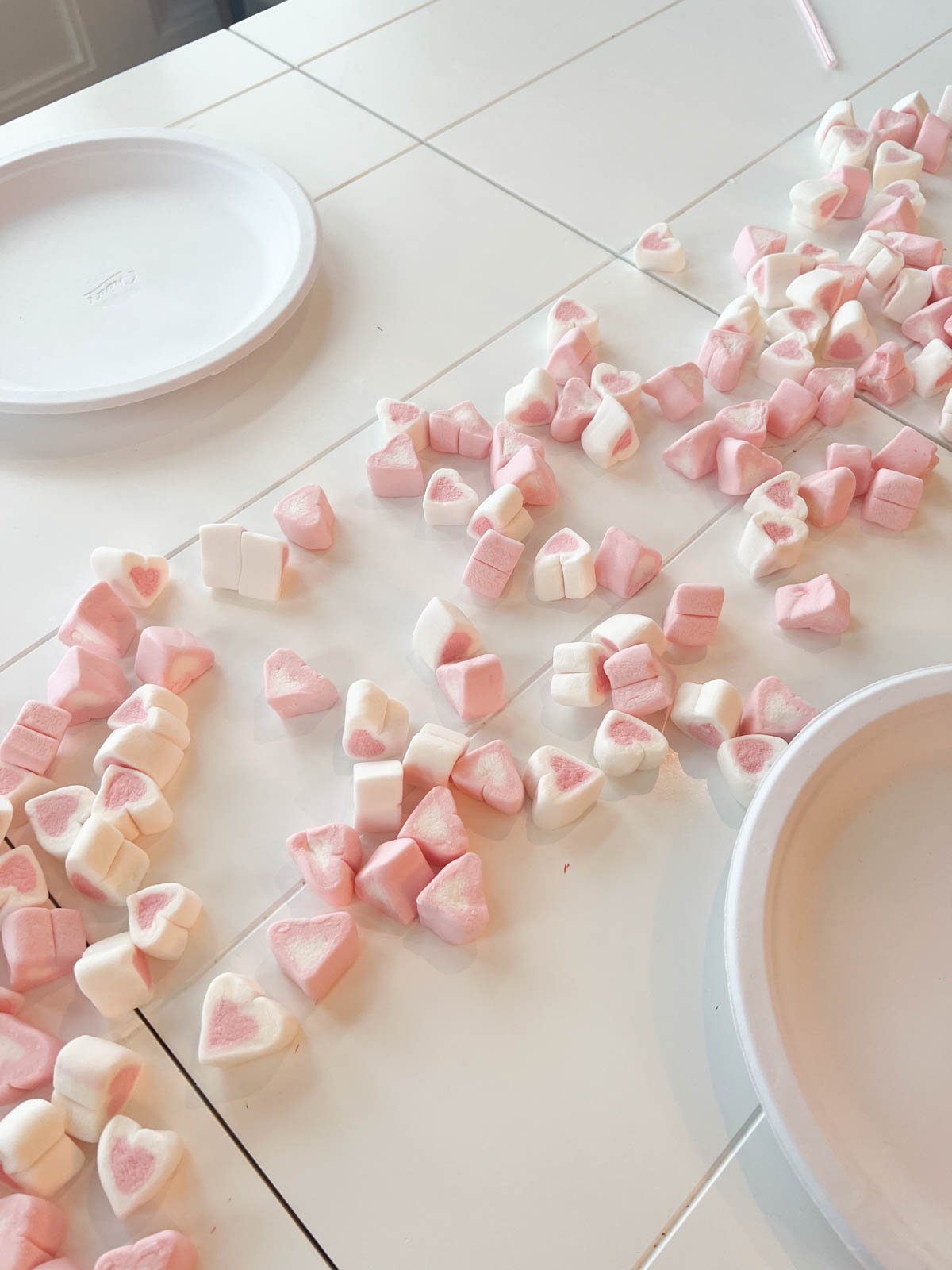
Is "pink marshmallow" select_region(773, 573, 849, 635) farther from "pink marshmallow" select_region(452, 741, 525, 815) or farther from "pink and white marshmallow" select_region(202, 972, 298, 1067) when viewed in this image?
"pink and white marshmallow" select_region(202, 972, 298, 1067)

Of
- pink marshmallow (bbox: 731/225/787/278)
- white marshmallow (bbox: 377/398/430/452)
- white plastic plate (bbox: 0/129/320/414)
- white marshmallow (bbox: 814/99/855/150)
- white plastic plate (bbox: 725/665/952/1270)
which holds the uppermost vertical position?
white plastic plate (bbox: 0/129/320/414)

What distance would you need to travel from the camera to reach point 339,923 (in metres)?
0.67

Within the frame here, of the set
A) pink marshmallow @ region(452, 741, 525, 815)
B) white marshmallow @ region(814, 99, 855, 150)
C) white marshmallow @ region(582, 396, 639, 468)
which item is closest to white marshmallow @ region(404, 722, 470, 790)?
pink marshmallow @ region(452, 741, 525, 815)

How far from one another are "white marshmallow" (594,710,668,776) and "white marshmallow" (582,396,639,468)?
10.8 inches

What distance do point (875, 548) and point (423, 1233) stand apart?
63 cm

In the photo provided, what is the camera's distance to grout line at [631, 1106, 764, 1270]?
1.90ft

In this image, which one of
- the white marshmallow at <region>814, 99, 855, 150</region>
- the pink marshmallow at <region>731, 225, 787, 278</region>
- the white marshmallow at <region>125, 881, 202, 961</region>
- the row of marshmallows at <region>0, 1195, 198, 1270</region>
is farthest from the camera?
the white marshmallow at <region>814, 99, 855, 150</region>

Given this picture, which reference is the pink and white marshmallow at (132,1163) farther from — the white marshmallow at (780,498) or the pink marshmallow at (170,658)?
the white marshmallow at (780,498)

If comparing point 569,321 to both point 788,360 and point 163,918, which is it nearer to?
point 788,360

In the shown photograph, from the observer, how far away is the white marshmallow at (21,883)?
68 centimetres

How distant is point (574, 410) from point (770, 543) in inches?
8.6

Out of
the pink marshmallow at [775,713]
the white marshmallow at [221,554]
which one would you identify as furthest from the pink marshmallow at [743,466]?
the white marshmallow at [221,554]

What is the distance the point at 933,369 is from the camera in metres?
0.98

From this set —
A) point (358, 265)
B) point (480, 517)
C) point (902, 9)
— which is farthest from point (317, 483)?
point (902, 9)
